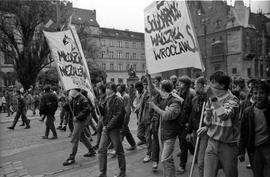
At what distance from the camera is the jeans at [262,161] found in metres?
3.44

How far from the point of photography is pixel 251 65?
5366 cm

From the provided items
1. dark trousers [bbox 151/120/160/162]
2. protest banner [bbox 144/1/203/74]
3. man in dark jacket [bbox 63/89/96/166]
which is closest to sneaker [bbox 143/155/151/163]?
dark trousers [bbox 151/120/160/162]

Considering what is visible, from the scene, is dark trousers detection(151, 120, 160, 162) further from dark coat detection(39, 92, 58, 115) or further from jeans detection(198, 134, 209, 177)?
dark coat detection(39, 92, 58, 115)

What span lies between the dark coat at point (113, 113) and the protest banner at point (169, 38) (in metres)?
0.87

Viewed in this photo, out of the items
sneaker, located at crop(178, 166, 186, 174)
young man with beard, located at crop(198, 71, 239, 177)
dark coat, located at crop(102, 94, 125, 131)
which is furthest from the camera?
sneaker, located at crop(178, 166, 186, 174)

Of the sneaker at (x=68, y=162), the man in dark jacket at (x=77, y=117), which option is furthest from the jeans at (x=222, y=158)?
the sneaker at (x=68, y=162)

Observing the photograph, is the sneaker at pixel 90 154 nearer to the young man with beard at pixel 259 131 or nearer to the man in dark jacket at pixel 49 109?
the man in dark jacket at pixel 49 109

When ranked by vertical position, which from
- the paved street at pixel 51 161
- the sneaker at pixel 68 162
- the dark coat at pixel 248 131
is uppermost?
the dark coat at pixel 248 131

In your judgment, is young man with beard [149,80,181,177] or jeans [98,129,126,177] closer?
young man with beard [149,80,181,177]

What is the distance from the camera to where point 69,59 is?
263 inches

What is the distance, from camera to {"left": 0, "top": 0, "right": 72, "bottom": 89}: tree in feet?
105

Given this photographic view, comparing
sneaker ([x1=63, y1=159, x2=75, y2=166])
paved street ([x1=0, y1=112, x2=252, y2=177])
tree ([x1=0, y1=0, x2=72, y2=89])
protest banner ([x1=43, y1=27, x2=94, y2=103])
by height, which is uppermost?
tree ([x1=0, y1=0, x2=72, y2=89])

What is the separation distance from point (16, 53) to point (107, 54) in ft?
128

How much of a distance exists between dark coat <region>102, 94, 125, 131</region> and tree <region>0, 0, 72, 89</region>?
94.8ft
